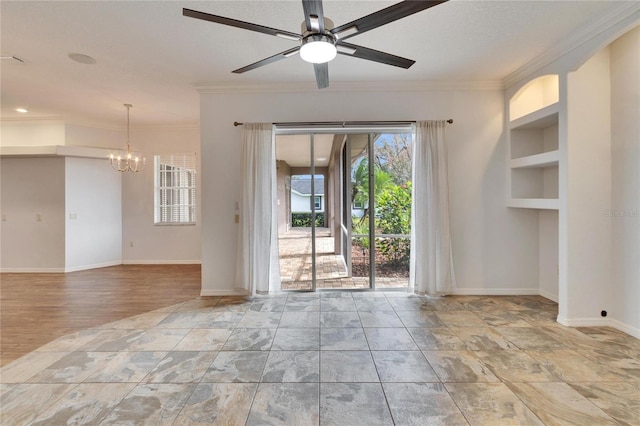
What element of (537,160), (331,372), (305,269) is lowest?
(331,372)

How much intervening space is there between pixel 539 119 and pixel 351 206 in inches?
98.4

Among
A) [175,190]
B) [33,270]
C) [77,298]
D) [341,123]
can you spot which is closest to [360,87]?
[341,123]

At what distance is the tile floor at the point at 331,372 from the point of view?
5.66 ft

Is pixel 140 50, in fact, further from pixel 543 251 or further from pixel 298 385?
pixel 543 251

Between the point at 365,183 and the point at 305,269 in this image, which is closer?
the point at 365,183

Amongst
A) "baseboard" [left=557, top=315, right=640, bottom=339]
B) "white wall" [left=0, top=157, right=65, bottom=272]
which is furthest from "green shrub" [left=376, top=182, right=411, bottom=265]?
"white wall" [left=0, top=157, right=65, bottom=272]

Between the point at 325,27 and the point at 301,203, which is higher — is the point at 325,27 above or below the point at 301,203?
above

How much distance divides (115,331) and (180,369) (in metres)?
1.21

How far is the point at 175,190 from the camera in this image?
20.5 ft

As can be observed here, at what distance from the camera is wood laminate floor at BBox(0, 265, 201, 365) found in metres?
2.87

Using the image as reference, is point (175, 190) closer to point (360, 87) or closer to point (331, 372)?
point (360, 87)

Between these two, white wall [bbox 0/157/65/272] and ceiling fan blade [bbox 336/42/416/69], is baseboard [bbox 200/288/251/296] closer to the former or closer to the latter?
ceiling fan blade [bbox 336/42/416/69]

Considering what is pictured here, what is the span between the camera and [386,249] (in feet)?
13.7

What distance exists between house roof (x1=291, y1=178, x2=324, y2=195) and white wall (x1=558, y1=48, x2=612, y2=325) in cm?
289
